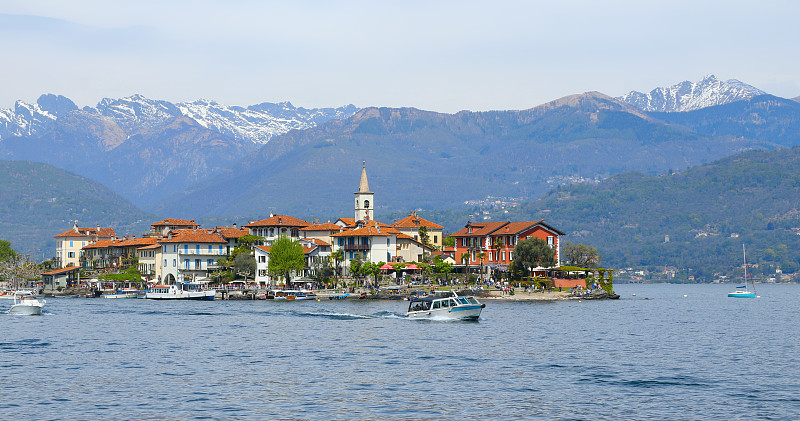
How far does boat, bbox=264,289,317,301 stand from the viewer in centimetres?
14625

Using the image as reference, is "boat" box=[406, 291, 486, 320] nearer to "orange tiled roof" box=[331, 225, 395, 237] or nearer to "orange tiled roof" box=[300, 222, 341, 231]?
"orange tiled roof" box=[331, 225, 395, 237]

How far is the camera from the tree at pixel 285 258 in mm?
158000

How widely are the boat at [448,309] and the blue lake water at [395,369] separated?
6.51ft

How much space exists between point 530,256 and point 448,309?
2063 inches

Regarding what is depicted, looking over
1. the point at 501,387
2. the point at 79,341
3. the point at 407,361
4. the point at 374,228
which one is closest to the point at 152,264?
the point at 374,228

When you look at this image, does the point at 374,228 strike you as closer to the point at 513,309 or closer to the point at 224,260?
the point at 224,260

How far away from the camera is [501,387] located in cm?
5456

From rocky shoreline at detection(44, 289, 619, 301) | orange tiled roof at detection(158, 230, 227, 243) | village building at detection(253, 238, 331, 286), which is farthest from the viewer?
orange tiled roof at detection(158, 230, 227, 243)

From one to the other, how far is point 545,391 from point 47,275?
527 ft

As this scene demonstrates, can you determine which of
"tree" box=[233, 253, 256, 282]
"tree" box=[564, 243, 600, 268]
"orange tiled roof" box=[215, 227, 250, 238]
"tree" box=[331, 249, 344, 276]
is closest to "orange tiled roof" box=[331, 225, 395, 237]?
"tree" box=[331, 249, 344, 276]

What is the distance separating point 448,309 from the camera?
10019 centimetres

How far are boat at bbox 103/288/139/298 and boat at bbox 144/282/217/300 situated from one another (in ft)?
18.3

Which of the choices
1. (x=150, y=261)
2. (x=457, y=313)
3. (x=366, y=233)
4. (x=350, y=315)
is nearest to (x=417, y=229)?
(x=366, y=233)

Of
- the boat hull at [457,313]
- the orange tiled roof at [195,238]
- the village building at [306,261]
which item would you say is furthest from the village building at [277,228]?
the boat hull at [457,313]
